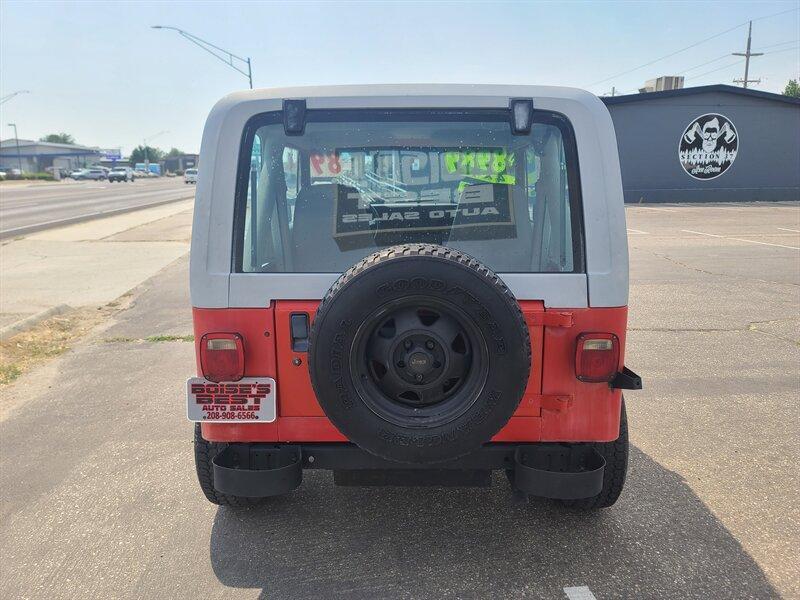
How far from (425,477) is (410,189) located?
126 centimetres

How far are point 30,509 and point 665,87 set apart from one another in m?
33.3

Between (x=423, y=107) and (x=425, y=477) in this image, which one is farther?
(x=425, y=477)

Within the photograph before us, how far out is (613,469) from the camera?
2.94 meters

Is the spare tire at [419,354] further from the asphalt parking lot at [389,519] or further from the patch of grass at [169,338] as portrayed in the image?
the patch of grass at [169,338]

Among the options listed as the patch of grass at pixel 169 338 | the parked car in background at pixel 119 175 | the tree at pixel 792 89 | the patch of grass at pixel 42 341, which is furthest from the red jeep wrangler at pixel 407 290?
the parked car in background at pixel 119 175

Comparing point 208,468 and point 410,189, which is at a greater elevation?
point 410,189

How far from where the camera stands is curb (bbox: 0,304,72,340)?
21.9 feet

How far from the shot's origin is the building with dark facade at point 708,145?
2680 centimetres

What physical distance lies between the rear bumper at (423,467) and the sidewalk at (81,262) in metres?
5.76

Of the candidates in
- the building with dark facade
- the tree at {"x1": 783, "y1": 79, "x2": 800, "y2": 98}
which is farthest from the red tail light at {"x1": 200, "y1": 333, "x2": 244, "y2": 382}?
the tree at {"x1": 783, "y1": 79, "x2": 800, "y2": 98}

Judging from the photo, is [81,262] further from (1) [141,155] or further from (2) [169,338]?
(1) [141,155]

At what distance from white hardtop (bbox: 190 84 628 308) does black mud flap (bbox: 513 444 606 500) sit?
647 millimetres

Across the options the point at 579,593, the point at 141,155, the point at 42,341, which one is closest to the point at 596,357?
the point at 579,593

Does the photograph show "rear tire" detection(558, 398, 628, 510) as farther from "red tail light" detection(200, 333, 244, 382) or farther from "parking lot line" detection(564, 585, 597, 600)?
"red tail light" detection(200, 333, 244, 382)
